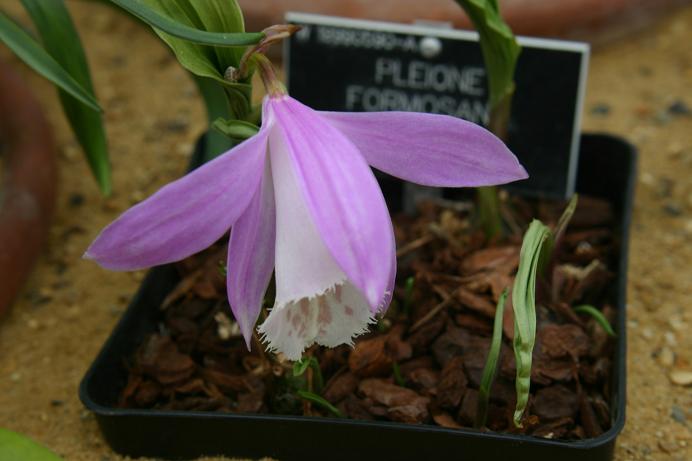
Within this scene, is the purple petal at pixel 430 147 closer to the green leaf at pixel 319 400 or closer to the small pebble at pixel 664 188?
the green leaf at pixel 319 400

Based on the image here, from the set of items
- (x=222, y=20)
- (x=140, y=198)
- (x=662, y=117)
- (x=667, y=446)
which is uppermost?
(x=222, y=20)

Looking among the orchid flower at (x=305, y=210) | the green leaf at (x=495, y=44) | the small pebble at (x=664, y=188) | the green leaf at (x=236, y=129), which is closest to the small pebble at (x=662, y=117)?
the small pebble at (x=664, y=188)

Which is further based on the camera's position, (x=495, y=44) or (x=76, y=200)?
(x=76, y=200)

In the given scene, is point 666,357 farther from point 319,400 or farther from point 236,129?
point 236,129

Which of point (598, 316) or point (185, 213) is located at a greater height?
point (185, 213)

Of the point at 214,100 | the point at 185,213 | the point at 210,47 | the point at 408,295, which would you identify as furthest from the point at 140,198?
the point at 185,213

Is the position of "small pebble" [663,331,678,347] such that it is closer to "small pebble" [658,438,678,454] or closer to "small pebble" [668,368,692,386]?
"small pebble" [668,368,692,386]

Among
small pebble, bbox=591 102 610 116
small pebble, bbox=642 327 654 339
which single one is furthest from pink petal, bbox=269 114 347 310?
small pebble, bbox=591 102 610 116
